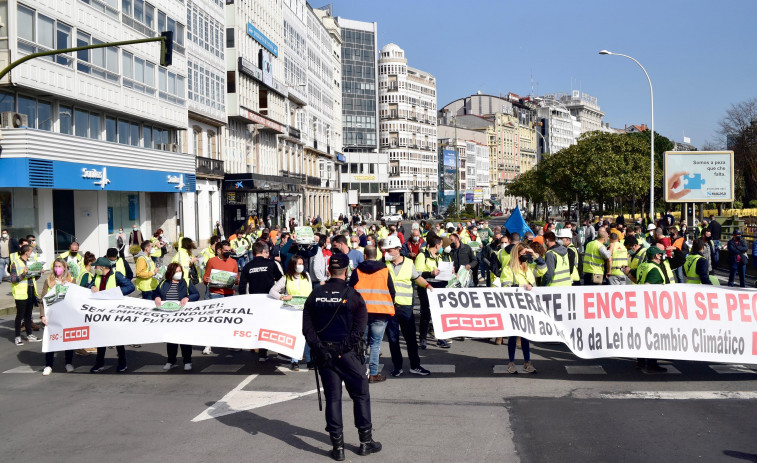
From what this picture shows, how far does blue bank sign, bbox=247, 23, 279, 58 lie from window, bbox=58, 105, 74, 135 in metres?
26.8

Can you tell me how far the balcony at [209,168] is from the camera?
47.0 metres

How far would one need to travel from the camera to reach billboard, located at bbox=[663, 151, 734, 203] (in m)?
39.5

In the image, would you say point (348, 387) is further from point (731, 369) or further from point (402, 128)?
point (402, 128)

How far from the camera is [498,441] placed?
7398 millimetres

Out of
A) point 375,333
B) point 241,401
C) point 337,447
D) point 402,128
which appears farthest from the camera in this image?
point 402,128

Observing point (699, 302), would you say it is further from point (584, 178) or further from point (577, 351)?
point (584, 178)

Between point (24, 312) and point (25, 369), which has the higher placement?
point (24, 312)

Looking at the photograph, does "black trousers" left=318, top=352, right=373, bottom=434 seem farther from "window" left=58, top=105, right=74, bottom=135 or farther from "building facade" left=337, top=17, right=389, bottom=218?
"building facade" left=337, top=17, right=389, bottom=218

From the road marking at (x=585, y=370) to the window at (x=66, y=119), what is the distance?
25.2 meters

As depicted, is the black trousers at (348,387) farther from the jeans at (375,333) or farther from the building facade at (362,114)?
the building facade at (362,114)

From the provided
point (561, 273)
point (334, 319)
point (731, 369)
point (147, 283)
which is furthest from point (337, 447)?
point (147, 283)

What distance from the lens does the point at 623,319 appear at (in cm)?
1021

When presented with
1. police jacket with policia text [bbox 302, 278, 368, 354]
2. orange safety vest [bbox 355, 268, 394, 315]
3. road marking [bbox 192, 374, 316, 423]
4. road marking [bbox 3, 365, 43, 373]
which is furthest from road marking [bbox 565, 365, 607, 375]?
road marking [bbox 3, 365, 43, 373]

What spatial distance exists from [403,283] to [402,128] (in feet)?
413
